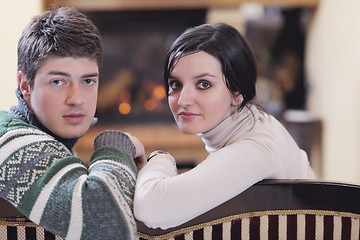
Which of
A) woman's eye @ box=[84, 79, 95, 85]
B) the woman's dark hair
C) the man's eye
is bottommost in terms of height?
the man's eye

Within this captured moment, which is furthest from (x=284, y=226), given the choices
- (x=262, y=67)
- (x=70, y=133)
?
(x=262, y=67)

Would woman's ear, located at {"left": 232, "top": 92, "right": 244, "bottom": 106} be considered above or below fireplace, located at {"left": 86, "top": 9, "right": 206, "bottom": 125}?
below

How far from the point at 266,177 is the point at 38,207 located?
502 mm

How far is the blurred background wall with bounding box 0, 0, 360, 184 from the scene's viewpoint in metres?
3.48

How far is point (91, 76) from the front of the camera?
0.96 metres

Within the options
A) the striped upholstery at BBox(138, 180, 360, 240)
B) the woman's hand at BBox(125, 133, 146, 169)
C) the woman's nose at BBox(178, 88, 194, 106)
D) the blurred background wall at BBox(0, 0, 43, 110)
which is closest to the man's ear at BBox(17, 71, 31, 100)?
the woman's hand at BBox(125, 133, 146, 169)

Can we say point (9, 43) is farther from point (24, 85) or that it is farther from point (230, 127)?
point (230, 127)

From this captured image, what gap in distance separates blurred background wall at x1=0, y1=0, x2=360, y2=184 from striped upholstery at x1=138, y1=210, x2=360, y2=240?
8.25 ft

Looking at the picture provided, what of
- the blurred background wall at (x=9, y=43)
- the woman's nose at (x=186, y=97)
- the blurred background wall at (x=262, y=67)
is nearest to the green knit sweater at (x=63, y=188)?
the woman's nose at (x=186, y=97)

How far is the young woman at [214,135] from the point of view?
2.62ft

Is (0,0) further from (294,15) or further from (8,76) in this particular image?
(294,15)

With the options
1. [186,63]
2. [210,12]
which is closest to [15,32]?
[210,12]

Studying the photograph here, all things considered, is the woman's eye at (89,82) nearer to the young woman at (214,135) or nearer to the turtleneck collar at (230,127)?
the young woman at (214,135)

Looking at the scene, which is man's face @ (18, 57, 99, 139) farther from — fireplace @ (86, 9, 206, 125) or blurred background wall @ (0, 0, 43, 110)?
fireplace @ (86, 9, 206, 125)
